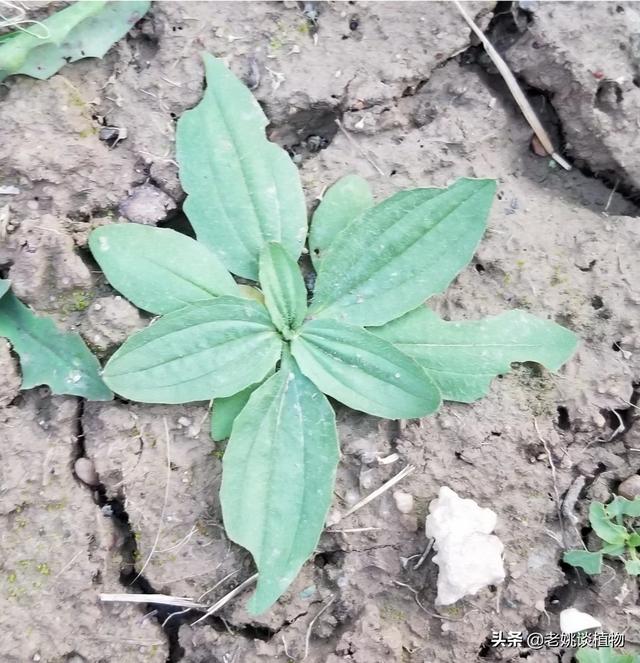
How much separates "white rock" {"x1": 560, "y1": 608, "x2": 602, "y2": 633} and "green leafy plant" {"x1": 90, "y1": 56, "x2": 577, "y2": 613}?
0.68 metres

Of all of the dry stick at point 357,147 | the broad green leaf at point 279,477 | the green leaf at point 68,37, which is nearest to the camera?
the broad green leaf at point 279,477

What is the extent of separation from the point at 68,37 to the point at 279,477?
147 cm

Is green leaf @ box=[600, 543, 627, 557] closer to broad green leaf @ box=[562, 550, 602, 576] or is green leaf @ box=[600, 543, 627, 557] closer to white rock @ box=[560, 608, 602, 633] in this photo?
broad green leaf @ box=[562, 550, 602, 576]

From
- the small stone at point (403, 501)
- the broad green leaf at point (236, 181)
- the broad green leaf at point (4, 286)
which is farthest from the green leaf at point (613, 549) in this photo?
the broad green leaf at point (4, 286)

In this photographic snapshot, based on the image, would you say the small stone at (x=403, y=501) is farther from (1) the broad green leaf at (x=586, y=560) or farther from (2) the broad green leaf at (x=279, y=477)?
(1) the broad green leaf at (x=586, y=560)

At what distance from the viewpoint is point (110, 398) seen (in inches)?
71.7

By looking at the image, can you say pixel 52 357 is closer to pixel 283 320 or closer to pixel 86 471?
pixel 86 471

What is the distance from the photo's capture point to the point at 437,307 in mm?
1988

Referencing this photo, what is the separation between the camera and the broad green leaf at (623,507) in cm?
187

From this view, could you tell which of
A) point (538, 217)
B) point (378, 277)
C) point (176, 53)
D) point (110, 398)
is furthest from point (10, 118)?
point (538, 217)

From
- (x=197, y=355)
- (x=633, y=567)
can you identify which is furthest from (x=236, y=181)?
(x=633, y=567)

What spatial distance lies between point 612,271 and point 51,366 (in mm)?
1707

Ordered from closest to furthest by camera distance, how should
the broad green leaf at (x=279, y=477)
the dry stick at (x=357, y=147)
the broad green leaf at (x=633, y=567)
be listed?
the broad green leaf at (x=279, y=477) < the broad green leaf at (x=633, y=567) < the dry stick at (x=357, y=147)

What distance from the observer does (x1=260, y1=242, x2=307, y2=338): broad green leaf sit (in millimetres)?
1856
